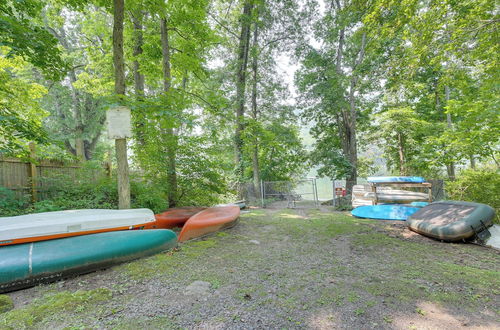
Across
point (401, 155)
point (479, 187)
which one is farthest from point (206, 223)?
point (401, 155)

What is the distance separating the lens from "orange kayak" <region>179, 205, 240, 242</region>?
401 cm

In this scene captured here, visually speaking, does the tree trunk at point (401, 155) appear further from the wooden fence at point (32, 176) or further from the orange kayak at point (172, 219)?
the wooden fence at point (32, 176)

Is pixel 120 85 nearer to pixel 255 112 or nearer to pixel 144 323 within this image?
pixel 144 323

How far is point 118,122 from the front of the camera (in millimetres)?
3637

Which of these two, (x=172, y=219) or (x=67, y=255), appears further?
(x=172, y=219)

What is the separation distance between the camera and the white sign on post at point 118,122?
141 inches

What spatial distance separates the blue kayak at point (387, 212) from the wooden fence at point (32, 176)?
25.9 ft

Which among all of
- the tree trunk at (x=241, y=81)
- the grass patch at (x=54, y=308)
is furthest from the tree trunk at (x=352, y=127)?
the grass patch at (x=54, y=308)

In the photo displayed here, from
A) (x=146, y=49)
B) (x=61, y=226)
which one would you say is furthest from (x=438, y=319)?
(x=146, y=49)

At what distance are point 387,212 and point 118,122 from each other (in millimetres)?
6477

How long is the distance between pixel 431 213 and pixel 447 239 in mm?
746

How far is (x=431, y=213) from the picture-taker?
4375 millimetres

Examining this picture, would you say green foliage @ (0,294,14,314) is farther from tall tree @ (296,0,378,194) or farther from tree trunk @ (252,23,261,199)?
tall tree @ (296,0,378,194)

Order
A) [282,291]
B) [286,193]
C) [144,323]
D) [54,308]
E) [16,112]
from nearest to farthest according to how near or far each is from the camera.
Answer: [144,323] < [54,308] < [282,291] < [16,112] < [286,193]
